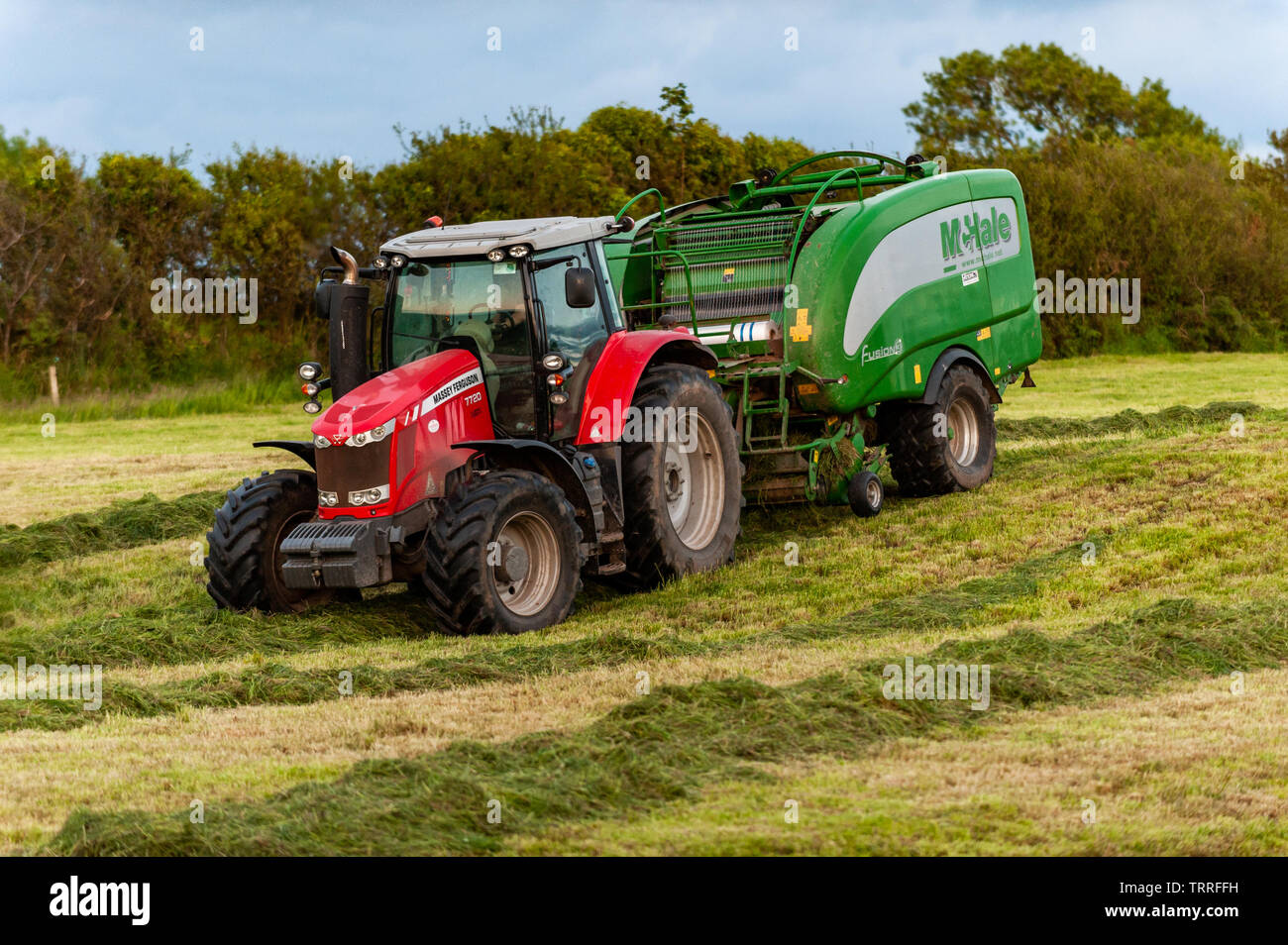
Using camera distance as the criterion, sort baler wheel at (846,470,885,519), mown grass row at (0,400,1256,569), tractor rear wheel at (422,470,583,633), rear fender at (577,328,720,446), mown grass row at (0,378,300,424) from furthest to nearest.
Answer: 1. mown grass row at (0,378,300,424)
2. mown grass row at (0,400,1256,569)
3. baler wheel at (846,470,885,519)
4. rear fender at (577,328,720,446)
5. tractor rear wheel at (422,470,583,633)

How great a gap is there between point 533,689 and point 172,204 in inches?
916

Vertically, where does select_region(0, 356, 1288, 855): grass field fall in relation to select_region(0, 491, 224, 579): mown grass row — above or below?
below

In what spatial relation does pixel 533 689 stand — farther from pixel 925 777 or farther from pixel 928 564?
pixel 928 564

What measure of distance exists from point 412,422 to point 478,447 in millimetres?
403

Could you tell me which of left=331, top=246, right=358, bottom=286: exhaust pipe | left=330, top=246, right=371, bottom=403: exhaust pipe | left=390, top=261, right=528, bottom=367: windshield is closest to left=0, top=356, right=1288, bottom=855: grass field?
left=330, top=246, right=371, bottom=403: exhaust pipe

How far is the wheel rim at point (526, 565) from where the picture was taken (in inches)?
340

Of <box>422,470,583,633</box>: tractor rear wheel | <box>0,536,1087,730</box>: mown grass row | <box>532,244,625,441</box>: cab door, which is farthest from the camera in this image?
<box>532,244,625,441</box>: cab door

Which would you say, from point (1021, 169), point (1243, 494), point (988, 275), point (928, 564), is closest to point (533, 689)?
point (928, 564)

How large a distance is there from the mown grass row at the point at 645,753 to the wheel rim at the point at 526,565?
224 centimetres

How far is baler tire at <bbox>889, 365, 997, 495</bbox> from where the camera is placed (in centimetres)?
1234

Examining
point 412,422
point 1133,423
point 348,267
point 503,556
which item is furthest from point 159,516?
point 1133,423

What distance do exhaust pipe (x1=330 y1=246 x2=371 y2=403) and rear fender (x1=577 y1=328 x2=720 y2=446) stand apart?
4.53 ft

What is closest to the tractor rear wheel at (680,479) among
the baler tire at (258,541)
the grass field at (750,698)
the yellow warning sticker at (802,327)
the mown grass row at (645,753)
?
the grass field at (750,698)

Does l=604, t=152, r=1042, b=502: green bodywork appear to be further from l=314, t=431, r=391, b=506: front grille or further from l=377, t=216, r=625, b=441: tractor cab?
Result: l=314, t=431, r=391, b=506: front grille
